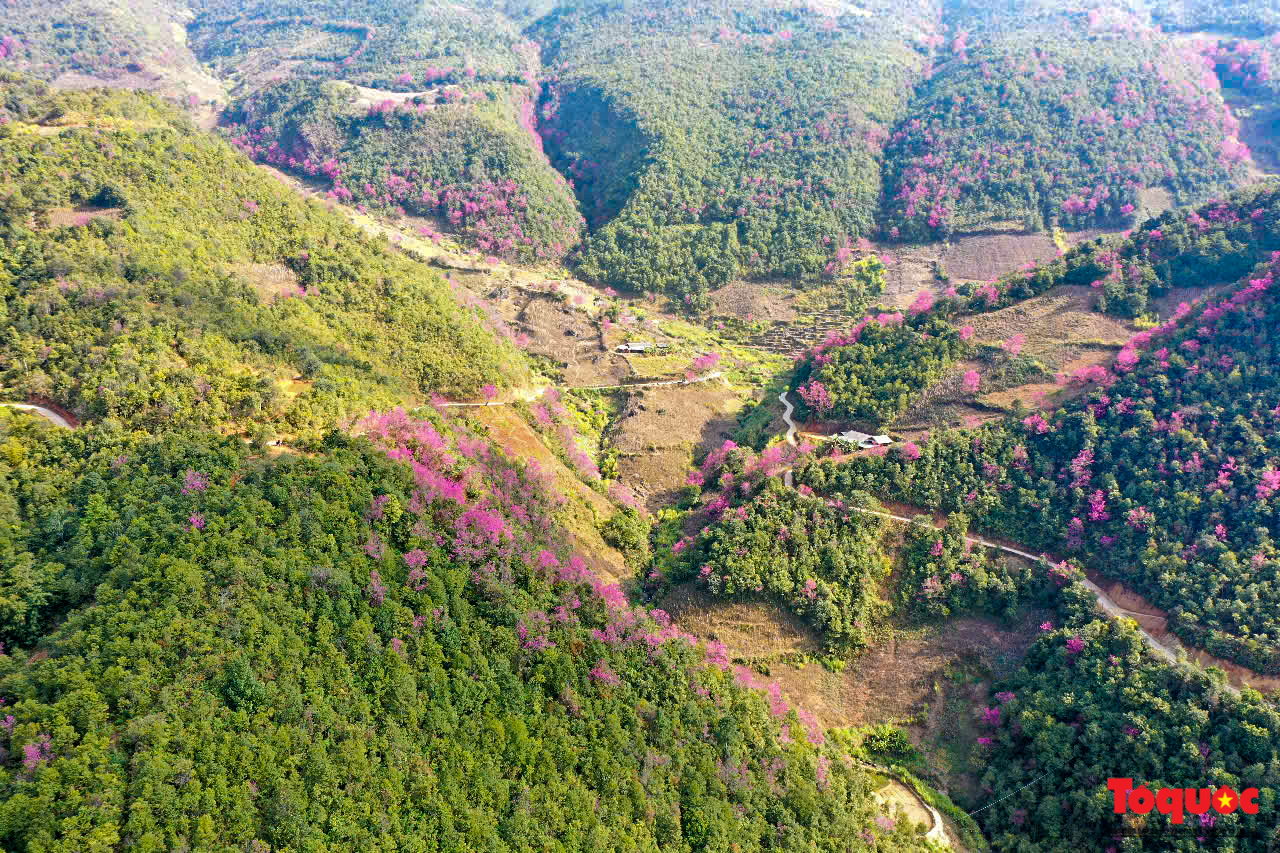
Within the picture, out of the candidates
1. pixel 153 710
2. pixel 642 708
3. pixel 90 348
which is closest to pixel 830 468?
pixel 642 708

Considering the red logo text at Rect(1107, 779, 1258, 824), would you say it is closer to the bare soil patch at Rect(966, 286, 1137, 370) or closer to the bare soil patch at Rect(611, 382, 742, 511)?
the bare soil patch at Rect(966, 286, 1137, 370)

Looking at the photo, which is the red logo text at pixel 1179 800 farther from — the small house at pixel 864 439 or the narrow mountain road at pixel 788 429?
the small house at pixel 864 439

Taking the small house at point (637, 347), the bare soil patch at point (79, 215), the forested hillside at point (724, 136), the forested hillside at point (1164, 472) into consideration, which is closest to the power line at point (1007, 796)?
the forested hillside at point (1164, 472)

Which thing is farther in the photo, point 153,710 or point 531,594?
point 531,594

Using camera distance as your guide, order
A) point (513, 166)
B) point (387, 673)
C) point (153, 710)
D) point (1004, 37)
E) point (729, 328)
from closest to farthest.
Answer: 1. point (153, 710)
2. point (387, 673)
3. point (729, 328)
4. point (513, 166)
5. point (1004, 37)

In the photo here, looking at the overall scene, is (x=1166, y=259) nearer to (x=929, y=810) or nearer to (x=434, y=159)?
(x=929, y=810)

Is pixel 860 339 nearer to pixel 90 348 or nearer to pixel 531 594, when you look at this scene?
pixel 531 594
